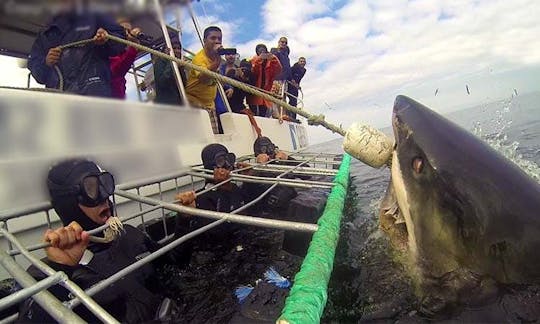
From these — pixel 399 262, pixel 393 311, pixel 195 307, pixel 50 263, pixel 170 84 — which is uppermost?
pixel 170 84

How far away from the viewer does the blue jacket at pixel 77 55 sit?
416 cm

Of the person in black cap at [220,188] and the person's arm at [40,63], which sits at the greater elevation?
the person's arm at [40,63]

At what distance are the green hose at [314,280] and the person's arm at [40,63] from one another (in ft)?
13.3

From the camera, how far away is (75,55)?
4.16 metres

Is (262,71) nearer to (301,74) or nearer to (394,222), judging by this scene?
(301,74)

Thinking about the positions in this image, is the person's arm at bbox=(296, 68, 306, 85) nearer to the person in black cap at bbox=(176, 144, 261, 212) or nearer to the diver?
the diver

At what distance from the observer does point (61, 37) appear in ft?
14.0

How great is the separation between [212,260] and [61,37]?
3.18 m

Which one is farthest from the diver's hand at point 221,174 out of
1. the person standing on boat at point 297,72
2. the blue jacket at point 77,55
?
the person standing on boat at point 297,72

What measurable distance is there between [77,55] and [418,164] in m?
4.00

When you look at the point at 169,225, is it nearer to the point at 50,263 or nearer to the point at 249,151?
the point at 50,263

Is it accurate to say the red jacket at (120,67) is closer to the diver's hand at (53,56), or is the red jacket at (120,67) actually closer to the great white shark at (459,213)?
the diver's hand at (53,56)

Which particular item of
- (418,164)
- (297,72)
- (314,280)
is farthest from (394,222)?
(297,72)

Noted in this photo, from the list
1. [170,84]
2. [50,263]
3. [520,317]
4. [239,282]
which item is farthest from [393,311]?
[170,84]
